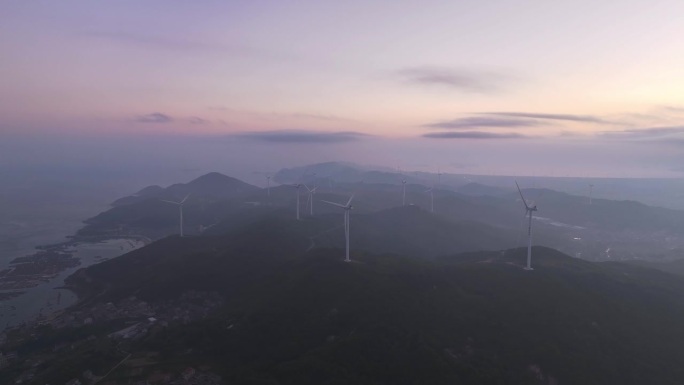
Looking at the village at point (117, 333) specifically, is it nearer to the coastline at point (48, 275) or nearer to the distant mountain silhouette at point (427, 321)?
the distant mountain silhouette at point (427, 321)

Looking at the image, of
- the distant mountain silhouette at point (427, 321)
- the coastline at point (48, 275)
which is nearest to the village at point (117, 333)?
the distant mountain silhouette at point (427, 321)

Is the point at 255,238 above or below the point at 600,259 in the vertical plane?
above

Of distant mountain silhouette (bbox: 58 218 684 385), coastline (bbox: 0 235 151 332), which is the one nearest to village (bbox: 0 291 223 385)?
distant mountain silhouette (bbox: 58 218 684 385)

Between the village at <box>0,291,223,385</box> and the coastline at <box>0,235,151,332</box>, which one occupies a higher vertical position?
the village at <box>0,291,223,385</box>

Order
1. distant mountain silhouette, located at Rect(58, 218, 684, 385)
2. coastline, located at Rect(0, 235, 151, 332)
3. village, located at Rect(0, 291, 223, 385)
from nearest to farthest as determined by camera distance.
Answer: village, located at Rect(0, 291, 223, 385)
distant mountain silhouette, located at Rect(58, 218, 684, 385)
coastline, located at Rect(0, 235, 151, 332)

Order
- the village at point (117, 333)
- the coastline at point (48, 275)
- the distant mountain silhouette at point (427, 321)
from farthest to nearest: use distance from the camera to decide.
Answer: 1. the coastline at point (48, 275)
2. the distant mountain silhouette at point (427, 321)
3. the village at point (117, 333)

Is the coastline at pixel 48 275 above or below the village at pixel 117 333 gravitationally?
below

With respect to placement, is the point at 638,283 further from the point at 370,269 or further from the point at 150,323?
the point at 150,323

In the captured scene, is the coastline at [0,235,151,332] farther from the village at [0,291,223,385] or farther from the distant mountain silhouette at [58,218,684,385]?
the distant mountain silhouette at [58,218,684,385]

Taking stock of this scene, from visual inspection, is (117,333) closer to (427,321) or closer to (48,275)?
(427,321)

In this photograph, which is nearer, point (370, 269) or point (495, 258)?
point (370, 269)

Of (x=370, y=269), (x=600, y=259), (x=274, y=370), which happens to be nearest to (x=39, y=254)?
(x=370, y=269)
